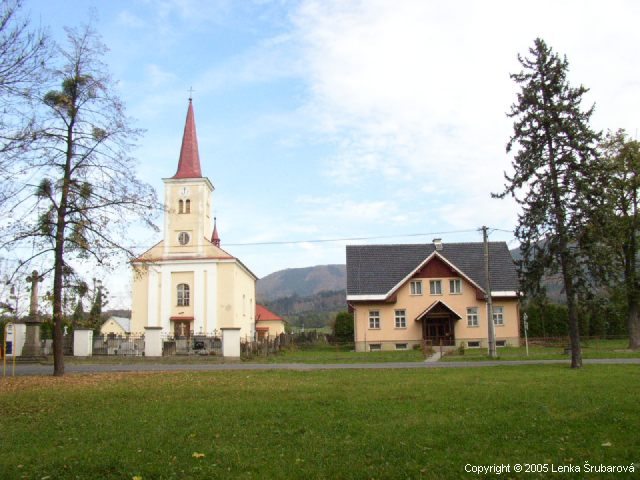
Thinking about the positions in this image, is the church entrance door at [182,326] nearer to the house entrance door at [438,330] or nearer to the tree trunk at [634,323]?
the house entrance door at [438,330]

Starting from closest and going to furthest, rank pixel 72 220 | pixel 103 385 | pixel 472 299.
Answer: pixel 103 385
pixel 72 220
pixel 472 299

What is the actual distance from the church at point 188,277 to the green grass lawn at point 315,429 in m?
31.3

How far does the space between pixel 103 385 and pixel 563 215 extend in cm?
1724

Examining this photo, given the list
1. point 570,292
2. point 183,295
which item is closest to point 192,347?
point 183,295

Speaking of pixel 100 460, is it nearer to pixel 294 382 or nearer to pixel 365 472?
pixel 365 472

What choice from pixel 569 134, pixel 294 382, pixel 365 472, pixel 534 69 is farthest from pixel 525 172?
pixel 365 472

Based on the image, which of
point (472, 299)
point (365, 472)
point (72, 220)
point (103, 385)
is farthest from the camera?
point (472, 299)

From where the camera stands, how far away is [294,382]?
16.8 meters

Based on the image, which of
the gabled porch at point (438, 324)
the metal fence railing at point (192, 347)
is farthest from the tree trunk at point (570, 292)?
the gabled porch at point (438, 324)

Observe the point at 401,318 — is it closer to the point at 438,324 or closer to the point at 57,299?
the point at 438,324

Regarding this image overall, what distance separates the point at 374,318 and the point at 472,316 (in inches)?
301

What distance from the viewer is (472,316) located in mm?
45594

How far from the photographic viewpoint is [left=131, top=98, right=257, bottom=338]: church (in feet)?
152

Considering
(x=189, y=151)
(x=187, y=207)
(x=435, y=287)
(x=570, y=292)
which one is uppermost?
(x=189, y=151)
